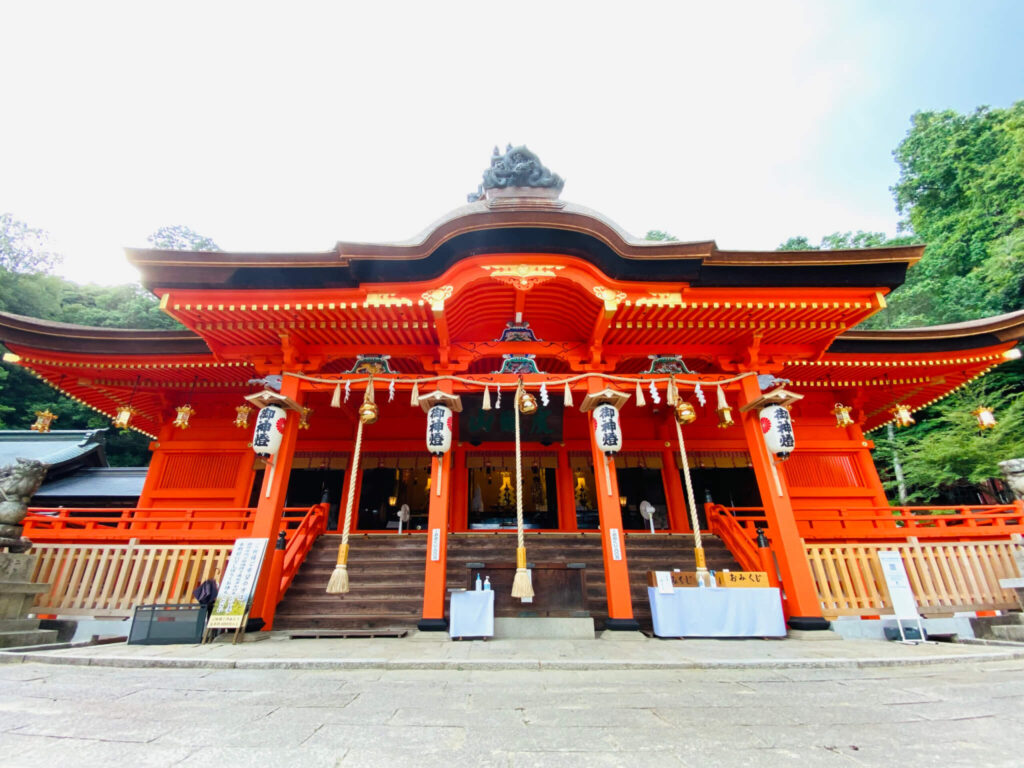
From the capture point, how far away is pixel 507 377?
26.3 ft

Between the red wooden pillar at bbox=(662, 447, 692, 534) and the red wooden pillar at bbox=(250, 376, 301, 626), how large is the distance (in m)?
8.78

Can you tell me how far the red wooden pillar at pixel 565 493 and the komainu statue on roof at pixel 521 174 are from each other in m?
6.70

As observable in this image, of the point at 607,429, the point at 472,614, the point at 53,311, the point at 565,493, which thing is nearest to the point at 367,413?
the point at 472,614

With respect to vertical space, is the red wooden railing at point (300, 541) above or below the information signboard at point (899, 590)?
above

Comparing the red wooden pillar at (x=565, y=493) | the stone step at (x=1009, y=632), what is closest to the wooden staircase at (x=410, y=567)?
the red wooden pillar at (x=565, y=493)

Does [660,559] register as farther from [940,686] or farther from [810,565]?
[940,686]

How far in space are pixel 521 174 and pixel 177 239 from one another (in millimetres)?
44325

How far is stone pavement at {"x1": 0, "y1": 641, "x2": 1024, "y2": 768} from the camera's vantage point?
244cm

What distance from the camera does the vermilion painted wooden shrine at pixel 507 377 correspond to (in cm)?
699

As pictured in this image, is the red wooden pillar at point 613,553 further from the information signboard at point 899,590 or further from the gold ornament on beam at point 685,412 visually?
the information signboard at point 899,590

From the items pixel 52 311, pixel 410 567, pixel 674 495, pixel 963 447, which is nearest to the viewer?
pixel 410 567

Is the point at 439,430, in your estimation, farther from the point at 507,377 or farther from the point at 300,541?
the point at 300,541

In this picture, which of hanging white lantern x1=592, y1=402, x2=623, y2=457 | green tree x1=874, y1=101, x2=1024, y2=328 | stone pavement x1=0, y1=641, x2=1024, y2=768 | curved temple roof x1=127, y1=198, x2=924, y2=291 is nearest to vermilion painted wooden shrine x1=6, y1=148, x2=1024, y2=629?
curved temple roof x1=127, y1=198, x2=924, y2=291

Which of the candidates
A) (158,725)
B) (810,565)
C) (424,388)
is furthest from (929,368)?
(158,725)
